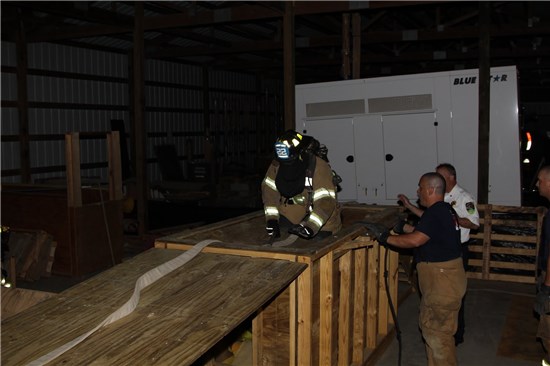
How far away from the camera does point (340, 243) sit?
4.98 meters

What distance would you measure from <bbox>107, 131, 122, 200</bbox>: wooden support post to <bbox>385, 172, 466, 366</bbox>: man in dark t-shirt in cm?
661

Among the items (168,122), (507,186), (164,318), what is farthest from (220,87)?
(164,318)

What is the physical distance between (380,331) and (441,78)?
199 inches

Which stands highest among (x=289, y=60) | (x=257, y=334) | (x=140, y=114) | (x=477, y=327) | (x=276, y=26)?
(x=276, y=26)

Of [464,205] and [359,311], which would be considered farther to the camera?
[464,205]

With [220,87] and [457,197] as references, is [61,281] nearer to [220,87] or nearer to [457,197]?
[457,197]

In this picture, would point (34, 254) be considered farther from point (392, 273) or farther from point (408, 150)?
point (408, 150)

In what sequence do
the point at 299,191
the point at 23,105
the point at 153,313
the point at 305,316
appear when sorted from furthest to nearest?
the point at 23,105 < the point at 299,191 < the point at 305,316 < the point at 153,313

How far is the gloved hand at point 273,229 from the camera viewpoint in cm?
566

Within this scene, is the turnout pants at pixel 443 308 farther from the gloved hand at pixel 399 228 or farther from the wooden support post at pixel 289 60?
the wooden support post at pixel 289 60

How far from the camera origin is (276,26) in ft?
60.4

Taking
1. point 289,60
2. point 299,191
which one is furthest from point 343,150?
point 299,191

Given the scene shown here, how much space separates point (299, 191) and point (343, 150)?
16.2ft

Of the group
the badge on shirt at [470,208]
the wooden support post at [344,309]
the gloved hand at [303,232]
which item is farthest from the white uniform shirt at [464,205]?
the gloved hand at [303,232]
